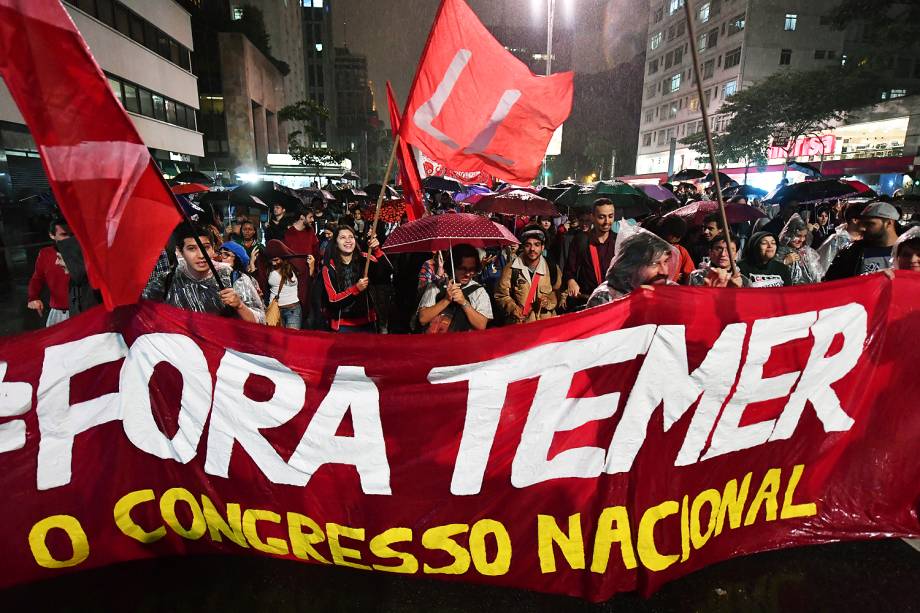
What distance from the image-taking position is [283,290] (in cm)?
590

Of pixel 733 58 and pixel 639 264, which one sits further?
pixel 733 58

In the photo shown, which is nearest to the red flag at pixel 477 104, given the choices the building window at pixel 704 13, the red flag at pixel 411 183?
the red flag at pixel 411 183

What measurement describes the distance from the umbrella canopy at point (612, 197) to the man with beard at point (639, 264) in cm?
596

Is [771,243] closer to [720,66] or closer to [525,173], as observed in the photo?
[525,173]

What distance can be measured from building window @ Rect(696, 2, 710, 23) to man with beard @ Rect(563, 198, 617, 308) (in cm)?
8742

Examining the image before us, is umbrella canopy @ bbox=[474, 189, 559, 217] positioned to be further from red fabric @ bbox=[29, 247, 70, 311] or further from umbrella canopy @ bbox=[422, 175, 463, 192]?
umbrella canopy @ bbox=[422, 175, 463, 192]

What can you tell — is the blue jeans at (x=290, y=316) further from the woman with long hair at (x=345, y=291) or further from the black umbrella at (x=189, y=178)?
the black umbrella at (x=189, y=178)

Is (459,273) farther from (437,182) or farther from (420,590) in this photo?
(437,182)

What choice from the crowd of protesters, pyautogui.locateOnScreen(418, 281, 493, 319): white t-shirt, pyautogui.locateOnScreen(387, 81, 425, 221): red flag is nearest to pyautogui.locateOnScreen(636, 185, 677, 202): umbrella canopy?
the crowd of protesters

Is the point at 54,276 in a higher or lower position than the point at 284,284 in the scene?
higher

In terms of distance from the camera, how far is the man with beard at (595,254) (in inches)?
222

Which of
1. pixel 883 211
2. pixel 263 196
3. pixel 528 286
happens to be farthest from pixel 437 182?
pixel 883 211

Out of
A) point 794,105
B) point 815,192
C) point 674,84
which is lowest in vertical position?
point 815,192

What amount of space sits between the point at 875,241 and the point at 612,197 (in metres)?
5.28
